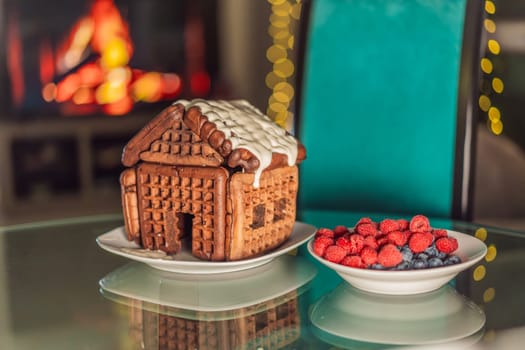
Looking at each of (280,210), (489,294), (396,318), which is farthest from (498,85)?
(396,318)

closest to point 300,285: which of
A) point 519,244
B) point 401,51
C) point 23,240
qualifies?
point 519,244

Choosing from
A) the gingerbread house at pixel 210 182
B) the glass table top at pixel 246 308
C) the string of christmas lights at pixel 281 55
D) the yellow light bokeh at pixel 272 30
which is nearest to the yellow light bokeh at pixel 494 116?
the string of christmas lights at pixel 281 55

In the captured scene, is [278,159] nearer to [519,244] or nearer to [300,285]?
→ [300,285]

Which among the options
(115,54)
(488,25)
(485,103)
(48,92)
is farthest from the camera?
(115,54)

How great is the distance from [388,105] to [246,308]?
91 centimetres

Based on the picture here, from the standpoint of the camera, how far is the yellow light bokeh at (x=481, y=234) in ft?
3.92

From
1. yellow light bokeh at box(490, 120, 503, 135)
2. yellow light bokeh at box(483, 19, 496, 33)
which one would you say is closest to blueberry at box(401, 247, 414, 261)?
yellow light bokeh at box(483, 19, 496, 33)

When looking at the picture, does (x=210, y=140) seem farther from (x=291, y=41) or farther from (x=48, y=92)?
(x=291, y=41)

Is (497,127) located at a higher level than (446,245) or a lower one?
lower

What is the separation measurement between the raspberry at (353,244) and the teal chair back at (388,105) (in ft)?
1.62

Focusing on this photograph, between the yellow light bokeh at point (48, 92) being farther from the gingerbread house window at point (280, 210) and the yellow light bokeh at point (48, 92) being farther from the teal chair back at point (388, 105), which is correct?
the gingerbread house window at point (280, 210)

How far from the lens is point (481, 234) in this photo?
1222 millimetres

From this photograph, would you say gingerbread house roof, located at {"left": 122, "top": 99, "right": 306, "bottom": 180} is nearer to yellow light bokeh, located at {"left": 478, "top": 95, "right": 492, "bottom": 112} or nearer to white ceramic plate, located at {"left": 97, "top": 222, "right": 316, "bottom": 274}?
white ceramic plate, located at {"left": 97, "top": 222, "right": 316, "bottom": 274}

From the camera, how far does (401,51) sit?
5.30 feet
